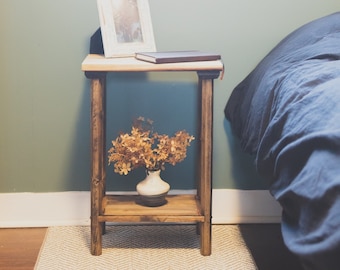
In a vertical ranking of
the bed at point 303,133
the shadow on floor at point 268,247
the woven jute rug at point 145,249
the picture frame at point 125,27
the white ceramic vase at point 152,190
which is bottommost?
the shadow on floor at point 268,247

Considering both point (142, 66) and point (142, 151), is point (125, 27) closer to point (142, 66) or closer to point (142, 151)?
point (142, 66)

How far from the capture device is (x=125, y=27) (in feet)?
5.84

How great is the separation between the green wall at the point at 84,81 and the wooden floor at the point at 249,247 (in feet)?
0.62

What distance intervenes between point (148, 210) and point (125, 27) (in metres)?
0.62

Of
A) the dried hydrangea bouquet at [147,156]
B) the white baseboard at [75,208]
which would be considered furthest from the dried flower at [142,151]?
the white baseboard at [75,208]

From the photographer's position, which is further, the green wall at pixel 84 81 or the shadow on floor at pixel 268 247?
the green wall at pixel 84 81

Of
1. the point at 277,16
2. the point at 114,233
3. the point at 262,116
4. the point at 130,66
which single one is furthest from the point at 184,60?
the point at 114,233

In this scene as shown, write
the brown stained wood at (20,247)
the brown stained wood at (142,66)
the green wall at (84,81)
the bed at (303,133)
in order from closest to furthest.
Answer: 1. the bed at (303,133)
2. the brown stained wood at (142,66)
3. the brown stained wood at (20,247)
4. the green wall at (84,81)

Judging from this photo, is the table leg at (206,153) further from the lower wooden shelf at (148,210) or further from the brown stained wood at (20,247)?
the brown stained wood at (20,247)

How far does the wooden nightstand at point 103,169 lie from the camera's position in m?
1.61

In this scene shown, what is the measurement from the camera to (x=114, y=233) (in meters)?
1.92

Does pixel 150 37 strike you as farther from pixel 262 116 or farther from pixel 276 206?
pixel 276 206

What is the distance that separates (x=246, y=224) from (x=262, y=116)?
0.68 metres

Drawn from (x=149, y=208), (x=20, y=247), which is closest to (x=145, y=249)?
(x=149, y=208)
